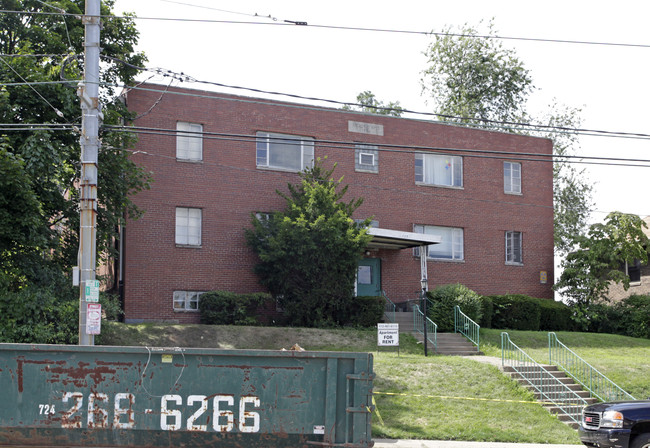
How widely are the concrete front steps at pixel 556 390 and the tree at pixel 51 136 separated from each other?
12.2m

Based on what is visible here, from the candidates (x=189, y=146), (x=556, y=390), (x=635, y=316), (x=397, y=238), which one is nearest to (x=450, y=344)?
(x=397, y=238)

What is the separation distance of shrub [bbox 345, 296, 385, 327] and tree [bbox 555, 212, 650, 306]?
10.4 m

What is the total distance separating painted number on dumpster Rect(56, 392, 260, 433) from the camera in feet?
28.1

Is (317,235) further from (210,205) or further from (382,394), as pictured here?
(382,394)

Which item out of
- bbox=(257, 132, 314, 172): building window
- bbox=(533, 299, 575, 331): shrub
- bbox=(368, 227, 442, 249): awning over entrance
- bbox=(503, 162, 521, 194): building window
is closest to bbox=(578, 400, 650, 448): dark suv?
bbox=(368, 227, 442, 249): awning over entrance

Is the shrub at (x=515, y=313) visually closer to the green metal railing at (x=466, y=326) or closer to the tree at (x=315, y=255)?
the green metal railing at (x=466, y=326)

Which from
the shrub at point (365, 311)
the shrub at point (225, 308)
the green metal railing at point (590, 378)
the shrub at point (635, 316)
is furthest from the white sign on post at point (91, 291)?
the shrub at point (635, 316)

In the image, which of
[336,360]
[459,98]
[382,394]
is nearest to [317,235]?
[382,394]

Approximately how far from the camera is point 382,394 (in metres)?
16.3

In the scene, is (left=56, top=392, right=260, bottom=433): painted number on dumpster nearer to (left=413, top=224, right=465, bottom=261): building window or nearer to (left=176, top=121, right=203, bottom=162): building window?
(left=176, top=121, right=203, bottom=162): building window

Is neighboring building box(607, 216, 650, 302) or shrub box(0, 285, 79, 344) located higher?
neighboring building box(607, 216, 650, 302)

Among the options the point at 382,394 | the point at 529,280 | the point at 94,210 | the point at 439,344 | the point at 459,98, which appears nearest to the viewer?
the point at 94,210

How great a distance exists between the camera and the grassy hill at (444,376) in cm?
1480

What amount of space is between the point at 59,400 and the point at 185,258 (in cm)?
1693
